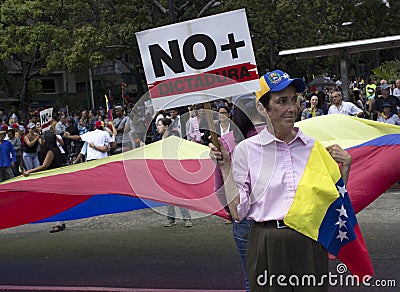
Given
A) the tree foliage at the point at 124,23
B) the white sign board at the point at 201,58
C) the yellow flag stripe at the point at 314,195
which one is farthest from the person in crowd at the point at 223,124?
the tree foliage at the point at 124,23

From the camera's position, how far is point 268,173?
3320 mm

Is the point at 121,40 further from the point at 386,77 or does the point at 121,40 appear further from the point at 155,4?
the point at 386,77

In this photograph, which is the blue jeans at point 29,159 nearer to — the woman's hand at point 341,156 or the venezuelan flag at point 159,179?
the venezuelan flag at point 159,179

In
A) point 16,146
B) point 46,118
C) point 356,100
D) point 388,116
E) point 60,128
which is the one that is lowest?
point 388,116

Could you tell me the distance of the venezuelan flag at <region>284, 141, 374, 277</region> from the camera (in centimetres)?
325

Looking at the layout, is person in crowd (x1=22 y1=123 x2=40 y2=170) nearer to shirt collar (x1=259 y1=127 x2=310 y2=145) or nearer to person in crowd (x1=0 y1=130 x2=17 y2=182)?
person in crowd (x1=0 y1=130 x2=17 y2=182)

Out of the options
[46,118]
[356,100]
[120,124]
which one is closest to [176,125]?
[356,100]

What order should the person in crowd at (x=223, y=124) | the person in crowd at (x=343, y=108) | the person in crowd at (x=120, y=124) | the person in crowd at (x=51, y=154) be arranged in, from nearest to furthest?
1. the person in crowd at (x=223, y=124)
2. the person in crowd at (x=51, y=154)
3. the person in crowd at (x=343, y=108)
4. the person in crowd at (x=120, y=124)

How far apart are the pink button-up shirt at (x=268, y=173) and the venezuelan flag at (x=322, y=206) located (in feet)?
0.14

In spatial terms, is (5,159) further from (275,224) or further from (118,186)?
(275,224)

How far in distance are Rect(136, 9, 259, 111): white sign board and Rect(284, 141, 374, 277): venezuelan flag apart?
35.7 inches

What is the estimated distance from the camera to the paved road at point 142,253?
6.58 metres

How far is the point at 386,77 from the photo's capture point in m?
21.7

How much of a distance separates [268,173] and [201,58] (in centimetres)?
110
